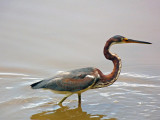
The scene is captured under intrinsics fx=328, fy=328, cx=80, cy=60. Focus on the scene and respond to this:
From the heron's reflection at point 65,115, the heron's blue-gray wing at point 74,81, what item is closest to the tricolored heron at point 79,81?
the heron's blue-gray wing at point 74,81

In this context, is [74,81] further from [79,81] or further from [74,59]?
[74,59]

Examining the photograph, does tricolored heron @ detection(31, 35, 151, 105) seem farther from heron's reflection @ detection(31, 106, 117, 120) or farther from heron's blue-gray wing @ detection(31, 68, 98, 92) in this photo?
heron's reflection @ detection(31, 106, 117, 120)

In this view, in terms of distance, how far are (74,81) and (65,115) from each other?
728 mm

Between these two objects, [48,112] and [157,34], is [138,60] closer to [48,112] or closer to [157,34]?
[157,34]

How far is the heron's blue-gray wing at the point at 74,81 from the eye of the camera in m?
6.78

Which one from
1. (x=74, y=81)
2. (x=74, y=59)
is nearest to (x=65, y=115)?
(x=74, y=81)

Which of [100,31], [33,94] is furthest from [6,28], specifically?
[33,94]

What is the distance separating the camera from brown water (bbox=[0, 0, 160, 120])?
272 inches

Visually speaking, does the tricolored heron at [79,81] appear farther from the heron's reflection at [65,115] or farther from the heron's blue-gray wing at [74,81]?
the heron's reflection at [65,115]

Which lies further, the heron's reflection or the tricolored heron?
the tricolored heron

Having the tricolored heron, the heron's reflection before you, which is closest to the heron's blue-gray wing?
the tricolored heron

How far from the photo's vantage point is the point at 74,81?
6.89m

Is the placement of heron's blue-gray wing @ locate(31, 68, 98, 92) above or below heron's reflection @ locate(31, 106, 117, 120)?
above

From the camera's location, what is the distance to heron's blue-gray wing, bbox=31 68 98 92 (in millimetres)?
6779
